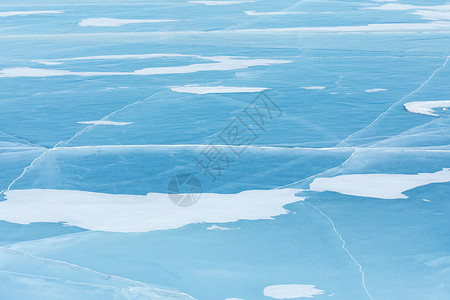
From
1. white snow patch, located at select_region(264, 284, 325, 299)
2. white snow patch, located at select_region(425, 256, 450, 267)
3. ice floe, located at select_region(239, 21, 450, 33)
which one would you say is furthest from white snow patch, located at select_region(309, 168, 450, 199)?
ice floe, located at select_region(239, 21, 450, 33)

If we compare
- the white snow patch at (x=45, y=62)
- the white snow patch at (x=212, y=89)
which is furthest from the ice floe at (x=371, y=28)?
the white snow patch at (x=212, y=89)

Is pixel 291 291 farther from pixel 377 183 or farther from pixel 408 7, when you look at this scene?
pixel 408 7

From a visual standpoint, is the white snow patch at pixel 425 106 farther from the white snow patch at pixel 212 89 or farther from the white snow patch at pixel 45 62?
the white snow patch at pixel 45 62

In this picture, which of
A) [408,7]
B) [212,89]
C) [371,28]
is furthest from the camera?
[408,7]

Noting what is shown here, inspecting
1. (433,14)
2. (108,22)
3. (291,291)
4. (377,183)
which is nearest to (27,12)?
(108,22)

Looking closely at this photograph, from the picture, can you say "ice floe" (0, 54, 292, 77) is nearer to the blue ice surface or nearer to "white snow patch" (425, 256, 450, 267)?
the blue ice surface

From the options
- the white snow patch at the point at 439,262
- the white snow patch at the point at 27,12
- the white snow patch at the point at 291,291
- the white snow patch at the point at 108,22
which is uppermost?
the white snow patch at the point at 27,12

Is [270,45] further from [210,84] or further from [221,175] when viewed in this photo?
[221,175]
